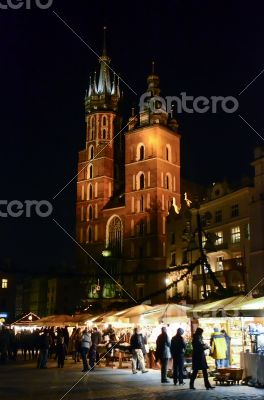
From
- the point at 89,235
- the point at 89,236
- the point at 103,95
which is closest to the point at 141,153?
the point at 89,235

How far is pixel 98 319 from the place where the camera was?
32062 millimetres

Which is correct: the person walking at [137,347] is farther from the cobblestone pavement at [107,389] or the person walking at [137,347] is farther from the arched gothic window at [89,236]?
the arched gothic window at [89,236]

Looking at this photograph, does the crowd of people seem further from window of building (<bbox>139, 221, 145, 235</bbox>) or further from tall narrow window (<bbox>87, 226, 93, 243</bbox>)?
tall narrow window (<bbox>87, 226, 93, 243</bbox>)

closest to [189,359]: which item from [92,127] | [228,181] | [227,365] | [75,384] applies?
[227,365]

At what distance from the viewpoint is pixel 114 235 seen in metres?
83.9

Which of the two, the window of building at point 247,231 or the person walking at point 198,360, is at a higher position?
the window of building at point 247,231

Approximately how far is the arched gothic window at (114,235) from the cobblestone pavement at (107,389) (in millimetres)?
60260

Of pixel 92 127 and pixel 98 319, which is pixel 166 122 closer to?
pixel 92 127

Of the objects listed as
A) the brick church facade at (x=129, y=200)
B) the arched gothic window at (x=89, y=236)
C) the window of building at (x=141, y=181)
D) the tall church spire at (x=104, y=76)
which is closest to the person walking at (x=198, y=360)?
the brick church facade at (x=129, y=200)

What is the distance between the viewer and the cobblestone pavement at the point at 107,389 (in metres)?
15.0

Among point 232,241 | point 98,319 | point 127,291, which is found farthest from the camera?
point 127,291

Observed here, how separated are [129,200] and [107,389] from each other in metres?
64.1

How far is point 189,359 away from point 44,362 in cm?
826

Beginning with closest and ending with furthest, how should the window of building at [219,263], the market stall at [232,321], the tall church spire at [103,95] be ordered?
the market stall at [232,321], the window of building at [219,263], the tall church spire at [103,95]
